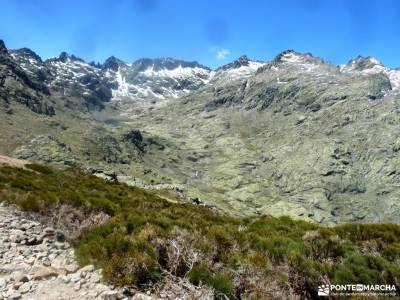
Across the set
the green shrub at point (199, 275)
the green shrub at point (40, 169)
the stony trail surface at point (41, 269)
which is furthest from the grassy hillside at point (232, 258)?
the green shrub at point (40, 169)

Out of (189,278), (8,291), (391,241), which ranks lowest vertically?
(8,291)

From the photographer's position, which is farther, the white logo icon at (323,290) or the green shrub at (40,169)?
the green shrub at (40,169)

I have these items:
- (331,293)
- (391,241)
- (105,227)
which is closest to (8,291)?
(105,227)

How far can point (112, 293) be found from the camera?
33.6 feet

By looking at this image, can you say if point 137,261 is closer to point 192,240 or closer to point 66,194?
point 192,240

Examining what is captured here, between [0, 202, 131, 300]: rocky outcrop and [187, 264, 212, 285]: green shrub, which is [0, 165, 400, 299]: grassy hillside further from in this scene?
[0, 202, 131, 300]: rocky outcrop

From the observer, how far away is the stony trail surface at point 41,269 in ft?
34.3

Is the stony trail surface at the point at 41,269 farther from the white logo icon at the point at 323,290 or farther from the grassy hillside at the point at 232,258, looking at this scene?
the white logo icon at the point at 323,290

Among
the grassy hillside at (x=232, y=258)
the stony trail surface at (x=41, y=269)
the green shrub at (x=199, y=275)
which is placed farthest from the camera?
the grassy hillside at (x=232, y=258)

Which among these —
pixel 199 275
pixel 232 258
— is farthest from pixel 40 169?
pixel 199 275

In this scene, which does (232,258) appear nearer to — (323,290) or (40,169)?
(323,290)

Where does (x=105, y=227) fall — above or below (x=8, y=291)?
above

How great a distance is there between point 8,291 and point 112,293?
2766mm

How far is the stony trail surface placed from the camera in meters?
10.5
